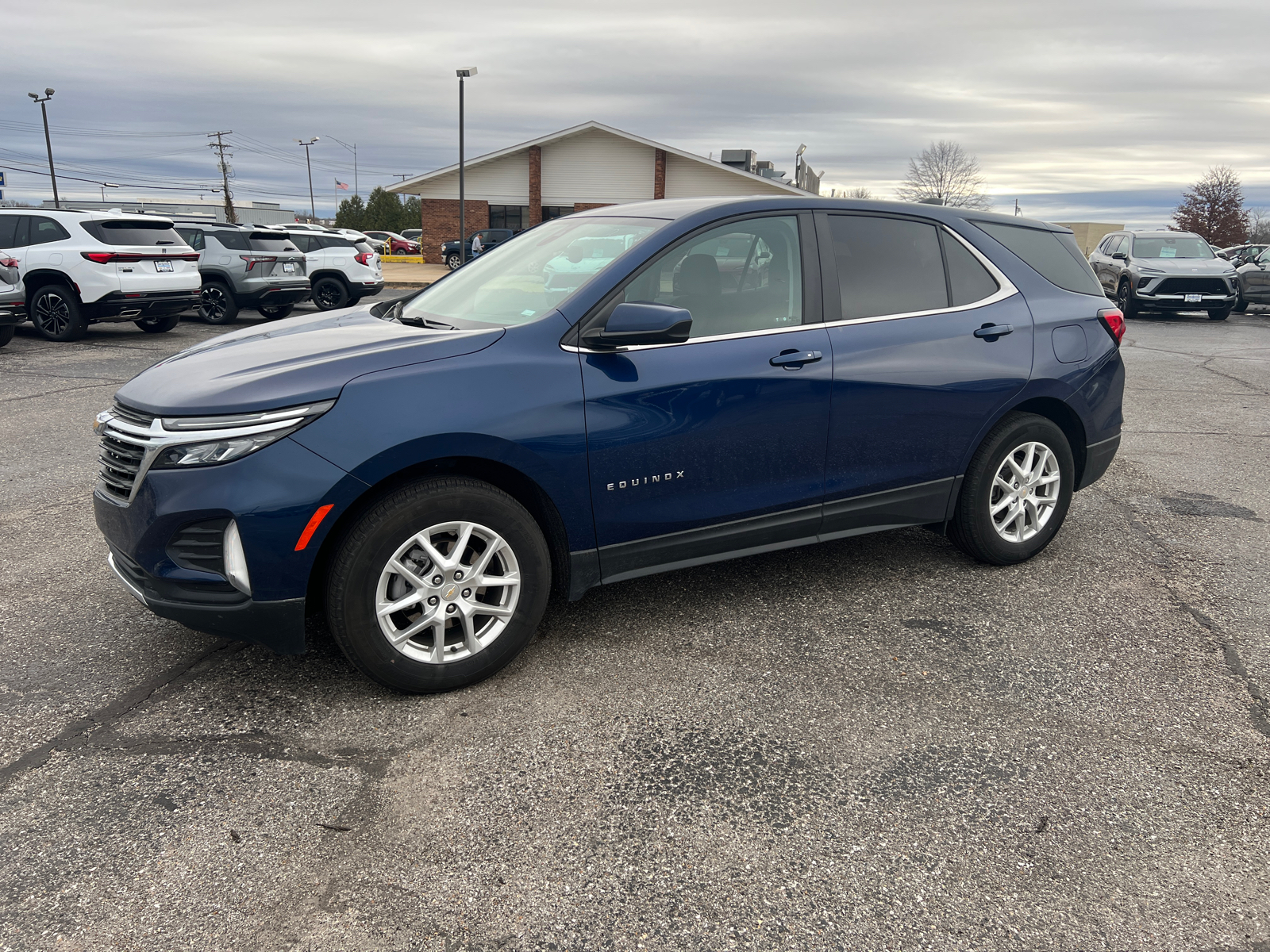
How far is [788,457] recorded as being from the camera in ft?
13.0

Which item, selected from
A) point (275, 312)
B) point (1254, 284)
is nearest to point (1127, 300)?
point (1254, 284)

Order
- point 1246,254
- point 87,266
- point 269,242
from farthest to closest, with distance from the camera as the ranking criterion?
point 1246,254 → point 269,242 → point 87,266

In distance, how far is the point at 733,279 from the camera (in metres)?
3.91

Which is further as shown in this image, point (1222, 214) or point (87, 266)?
point (1222, 214)

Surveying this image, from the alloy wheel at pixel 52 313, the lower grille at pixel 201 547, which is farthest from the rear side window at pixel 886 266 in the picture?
the alloy wheel at pixel 52 313

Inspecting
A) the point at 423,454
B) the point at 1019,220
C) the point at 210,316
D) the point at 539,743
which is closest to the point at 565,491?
the point at 423,454

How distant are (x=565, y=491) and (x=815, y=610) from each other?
1.44 metres

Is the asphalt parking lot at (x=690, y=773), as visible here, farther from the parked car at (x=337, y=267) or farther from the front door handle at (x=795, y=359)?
the parked car at (x=337, y=267)

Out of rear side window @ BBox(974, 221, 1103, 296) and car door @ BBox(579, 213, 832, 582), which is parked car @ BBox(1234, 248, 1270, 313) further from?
→ car door @ BBox(579, 213, 832, 582)

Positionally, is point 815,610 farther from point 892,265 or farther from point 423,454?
point 423,454

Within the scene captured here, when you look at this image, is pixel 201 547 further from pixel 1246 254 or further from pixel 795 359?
pixel 1246 254

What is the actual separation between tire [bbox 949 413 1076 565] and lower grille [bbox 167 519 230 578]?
3289mm

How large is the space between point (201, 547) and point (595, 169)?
39.1 m

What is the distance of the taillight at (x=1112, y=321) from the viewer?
16.3 feet
